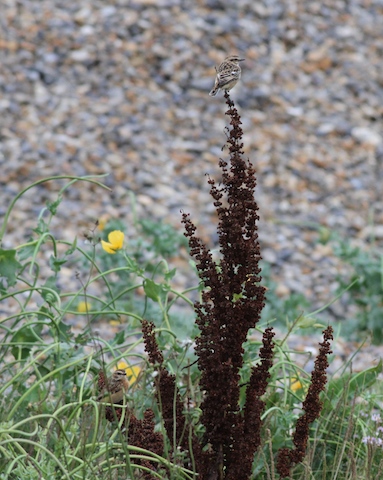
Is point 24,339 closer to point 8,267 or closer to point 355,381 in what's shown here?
point 8,267

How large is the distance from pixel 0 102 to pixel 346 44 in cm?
320

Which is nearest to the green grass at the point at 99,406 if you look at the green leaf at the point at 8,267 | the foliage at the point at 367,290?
the green leaf at the point at 8,267

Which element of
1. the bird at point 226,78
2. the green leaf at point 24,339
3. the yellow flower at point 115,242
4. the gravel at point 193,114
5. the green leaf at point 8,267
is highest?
the gravel at point 193,114

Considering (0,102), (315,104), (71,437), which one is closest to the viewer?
(71,437)

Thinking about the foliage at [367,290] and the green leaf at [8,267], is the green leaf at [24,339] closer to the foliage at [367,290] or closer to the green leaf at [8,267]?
the green leaf at [8,267]

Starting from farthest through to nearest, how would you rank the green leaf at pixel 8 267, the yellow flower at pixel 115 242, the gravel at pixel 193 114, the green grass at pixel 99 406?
the gravel at pixel 193 114, the yellow flower at pixel 115 242, the green leaf at pixel 8 267, the green grass at pixel 99 406

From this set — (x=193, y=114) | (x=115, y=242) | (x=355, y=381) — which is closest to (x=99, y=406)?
(x=115, y=242)

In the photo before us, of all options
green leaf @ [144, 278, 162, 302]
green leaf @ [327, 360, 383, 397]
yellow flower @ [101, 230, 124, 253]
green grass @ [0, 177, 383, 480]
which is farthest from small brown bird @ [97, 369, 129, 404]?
green leaf @ [327, 360, 383, 397]

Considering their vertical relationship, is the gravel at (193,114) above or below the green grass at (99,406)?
above

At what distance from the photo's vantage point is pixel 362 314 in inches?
201

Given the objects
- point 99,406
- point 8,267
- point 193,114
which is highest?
point 193,114

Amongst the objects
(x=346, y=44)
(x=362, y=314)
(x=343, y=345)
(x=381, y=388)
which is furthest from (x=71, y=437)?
(x=346, y=44)

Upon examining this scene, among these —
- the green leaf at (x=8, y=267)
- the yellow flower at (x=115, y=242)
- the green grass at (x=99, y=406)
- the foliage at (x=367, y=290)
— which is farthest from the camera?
the foliage at (x=367, y=290)

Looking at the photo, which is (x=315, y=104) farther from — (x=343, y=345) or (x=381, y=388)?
(x=381, y=388)
